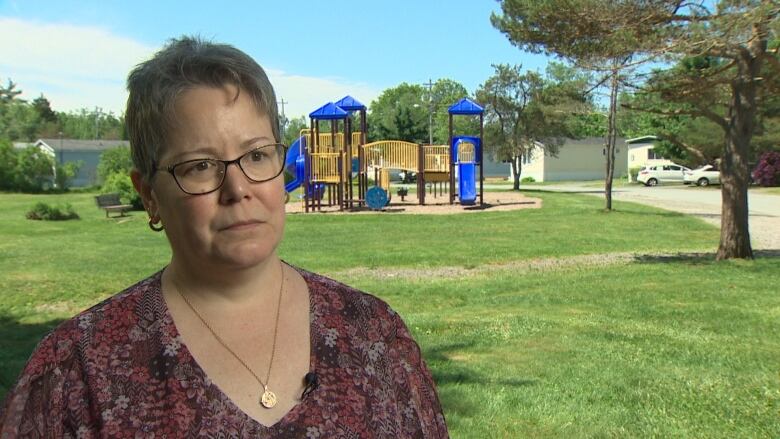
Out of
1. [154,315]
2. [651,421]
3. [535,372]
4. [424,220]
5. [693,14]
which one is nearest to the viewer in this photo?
[154,315]

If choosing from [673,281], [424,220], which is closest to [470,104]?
[424,220]

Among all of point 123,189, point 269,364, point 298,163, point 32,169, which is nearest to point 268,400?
point 269,364

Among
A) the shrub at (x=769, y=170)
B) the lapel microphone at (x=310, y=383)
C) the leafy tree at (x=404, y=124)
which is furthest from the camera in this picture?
the leafy tree at (x=404, y=124)

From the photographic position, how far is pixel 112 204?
2645 centimetres

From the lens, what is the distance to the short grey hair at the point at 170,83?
1.51 metres

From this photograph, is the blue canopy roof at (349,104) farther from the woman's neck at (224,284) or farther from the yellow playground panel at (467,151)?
the woman's neck at (224,284)

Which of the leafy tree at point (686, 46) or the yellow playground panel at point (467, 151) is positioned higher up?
the leafy tree at point (686, 46)

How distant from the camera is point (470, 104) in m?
28.1

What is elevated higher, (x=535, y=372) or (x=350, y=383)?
(x=350, y=383)

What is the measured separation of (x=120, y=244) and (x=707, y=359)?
44.6ft

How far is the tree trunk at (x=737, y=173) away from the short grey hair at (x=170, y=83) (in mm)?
11812

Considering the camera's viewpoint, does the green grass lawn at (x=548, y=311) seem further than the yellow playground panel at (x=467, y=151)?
No

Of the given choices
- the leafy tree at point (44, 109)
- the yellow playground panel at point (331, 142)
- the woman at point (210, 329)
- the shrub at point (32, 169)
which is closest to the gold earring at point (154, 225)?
the woman at point (210, 329)

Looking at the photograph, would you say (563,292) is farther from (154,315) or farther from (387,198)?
(387,198)
